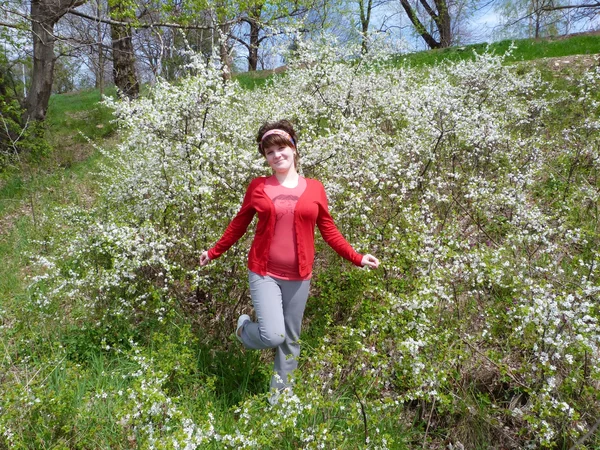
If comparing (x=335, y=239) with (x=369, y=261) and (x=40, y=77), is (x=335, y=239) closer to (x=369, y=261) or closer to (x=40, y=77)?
(x=369, y=261)

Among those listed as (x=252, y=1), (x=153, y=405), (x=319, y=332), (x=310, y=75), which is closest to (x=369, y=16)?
(x=252, y=1)

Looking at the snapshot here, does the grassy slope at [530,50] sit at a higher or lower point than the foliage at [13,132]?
higher

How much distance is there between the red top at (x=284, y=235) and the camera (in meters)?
2.63

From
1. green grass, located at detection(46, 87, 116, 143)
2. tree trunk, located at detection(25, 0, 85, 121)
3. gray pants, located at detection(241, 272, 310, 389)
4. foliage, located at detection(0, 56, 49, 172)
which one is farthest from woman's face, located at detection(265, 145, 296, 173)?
green grass, located at detection(46, 87, 116, 143)

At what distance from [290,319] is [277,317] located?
158mm

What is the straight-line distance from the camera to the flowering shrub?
2254 millimetres

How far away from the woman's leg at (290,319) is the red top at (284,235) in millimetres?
76

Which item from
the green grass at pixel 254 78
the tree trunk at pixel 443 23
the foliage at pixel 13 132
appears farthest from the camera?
the tree trunk at pixel 443 23

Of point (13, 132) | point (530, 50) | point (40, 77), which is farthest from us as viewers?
point (530, 50)

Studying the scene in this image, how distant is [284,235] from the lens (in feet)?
8.70

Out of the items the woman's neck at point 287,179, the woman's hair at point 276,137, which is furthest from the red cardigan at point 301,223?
the woman's hair at point 276,137

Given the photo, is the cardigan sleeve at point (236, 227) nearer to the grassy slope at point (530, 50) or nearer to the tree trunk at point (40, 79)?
the grassy slope at point (530, 50)

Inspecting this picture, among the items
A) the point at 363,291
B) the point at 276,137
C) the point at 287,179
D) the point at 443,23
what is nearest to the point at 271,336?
the point at 287,179

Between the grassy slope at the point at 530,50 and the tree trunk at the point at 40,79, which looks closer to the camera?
the tree trunk at the point at 40,79
